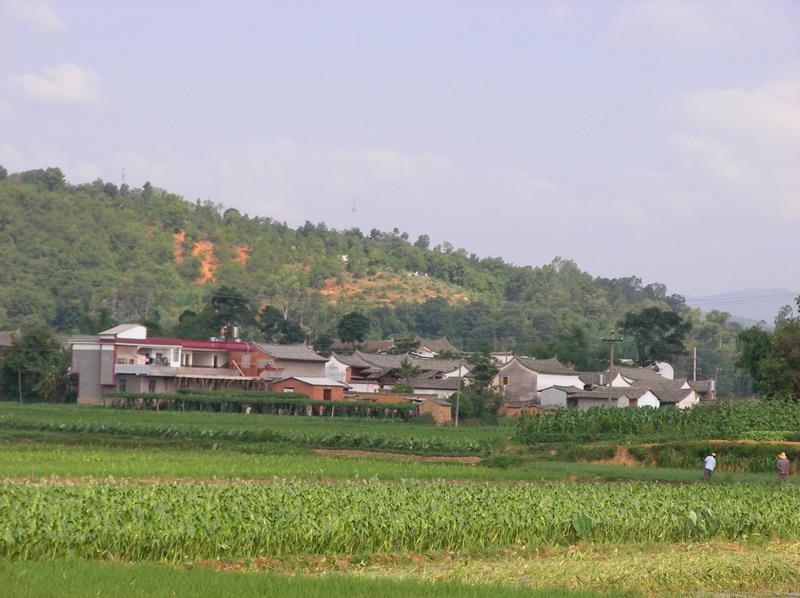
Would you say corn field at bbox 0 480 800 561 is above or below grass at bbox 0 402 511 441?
above

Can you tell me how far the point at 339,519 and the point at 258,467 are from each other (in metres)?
18.1

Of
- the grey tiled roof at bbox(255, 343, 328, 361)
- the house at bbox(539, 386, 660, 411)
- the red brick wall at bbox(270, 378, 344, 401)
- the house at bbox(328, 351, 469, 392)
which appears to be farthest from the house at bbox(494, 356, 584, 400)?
the grey tiled roof at bbox(255, 343, 328, 361)

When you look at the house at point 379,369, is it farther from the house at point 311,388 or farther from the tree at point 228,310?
the tree at point 228,310

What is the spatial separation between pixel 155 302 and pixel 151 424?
112m

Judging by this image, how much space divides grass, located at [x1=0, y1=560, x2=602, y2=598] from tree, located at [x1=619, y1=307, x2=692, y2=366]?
107814 mm

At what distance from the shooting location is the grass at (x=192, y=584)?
680 inches

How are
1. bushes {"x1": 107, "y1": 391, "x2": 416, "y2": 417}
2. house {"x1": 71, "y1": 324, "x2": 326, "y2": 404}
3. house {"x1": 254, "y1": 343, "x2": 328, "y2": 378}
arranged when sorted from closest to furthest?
bushes {"x1": 107, "y1": 391, "x2": 416, "y2": 417}
house {"x1": 71, "y1": 324, "x2": 326, "y2": 404}
house {"x1": 254, "y1": 343, "x2": 328, "y2": 378}

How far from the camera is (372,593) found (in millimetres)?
18062

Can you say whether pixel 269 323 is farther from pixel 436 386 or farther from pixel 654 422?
pixel 654 422

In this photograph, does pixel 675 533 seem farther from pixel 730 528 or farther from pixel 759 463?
pixel 759 463

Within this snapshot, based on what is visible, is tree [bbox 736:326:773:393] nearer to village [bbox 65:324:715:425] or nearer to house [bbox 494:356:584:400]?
village [bbox 65:324:715:425]

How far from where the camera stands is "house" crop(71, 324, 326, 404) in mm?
91875

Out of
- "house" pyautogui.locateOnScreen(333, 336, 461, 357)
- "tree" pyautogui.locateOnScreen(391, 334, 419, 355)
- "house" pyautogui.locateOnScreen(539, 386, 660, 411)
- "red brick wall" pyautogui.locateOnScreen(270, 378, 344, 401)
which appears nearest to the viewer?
"red brick wall" pyautogui.locateOnScreen(270, 378, 344, 401)

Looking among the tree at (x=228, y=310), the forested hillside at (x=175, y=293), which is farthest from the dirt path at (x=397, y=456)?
the forested hillside at (x=175, y=293)
